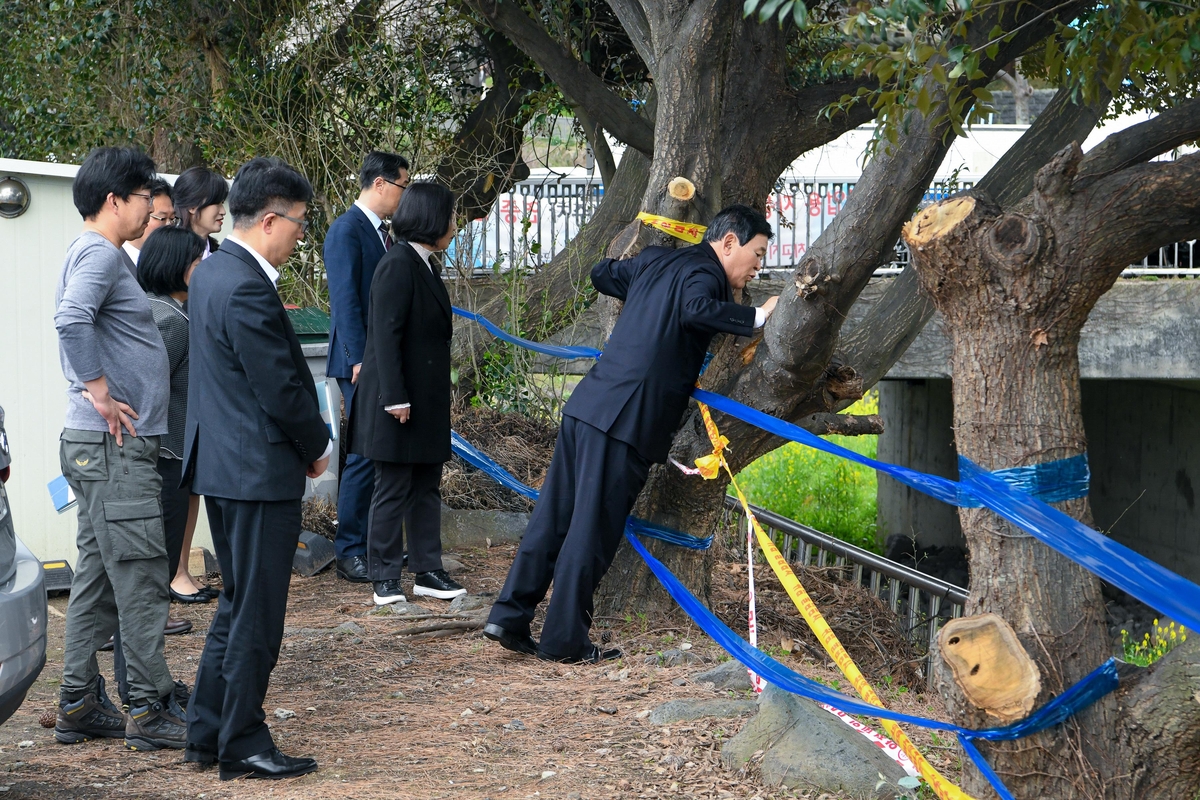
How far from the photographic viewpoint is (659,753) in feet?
12.1

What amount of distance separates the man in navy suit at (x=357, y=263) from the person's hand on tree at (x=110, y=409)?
5.73ft

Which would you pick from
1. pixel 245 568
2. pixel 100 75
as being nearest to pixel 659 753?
pixel 245 568

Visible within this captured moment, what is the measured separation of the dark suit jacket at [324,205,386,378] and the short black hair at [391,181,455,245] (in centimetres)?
48

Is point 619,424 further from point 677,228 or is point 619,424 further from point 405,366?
point 405,366

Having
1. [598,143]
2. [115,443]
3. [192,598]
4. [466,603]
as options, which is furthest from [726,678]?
[598,143]

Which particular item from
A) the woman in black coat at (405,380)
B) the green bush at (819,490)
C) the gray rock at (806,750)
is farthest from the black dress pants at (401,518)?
the green bush at (819,490)

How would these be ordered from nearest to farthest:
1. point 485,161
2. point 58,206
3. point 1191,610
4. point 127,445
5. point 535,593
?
1. point 1191,610
2. point 127,445
3. point 535,593
4. point 58,206
5. point 485,161

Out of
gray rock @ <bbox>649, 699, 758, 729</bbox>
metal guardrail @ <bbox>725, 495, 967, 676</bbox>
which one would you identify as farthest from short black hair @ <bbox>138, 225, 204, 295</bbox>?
metal guardrail @ <bbox>725, 495, 967, 676</bbox>

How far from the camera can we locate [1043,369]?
3168mm

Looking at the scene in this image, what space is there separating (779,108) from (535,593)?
319 centimetres

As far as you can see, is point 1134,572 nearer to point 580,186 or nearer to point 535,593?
point 535,593

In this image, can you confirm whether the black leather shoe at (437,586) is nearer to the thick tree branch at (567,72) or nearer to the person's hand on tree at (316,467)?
the person's hand on tree at (316,467)

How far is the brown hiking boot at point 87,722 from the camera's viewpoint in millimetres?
3736

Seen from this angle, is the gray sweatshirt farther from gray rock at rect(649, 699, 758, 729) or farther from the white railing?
the white railing
